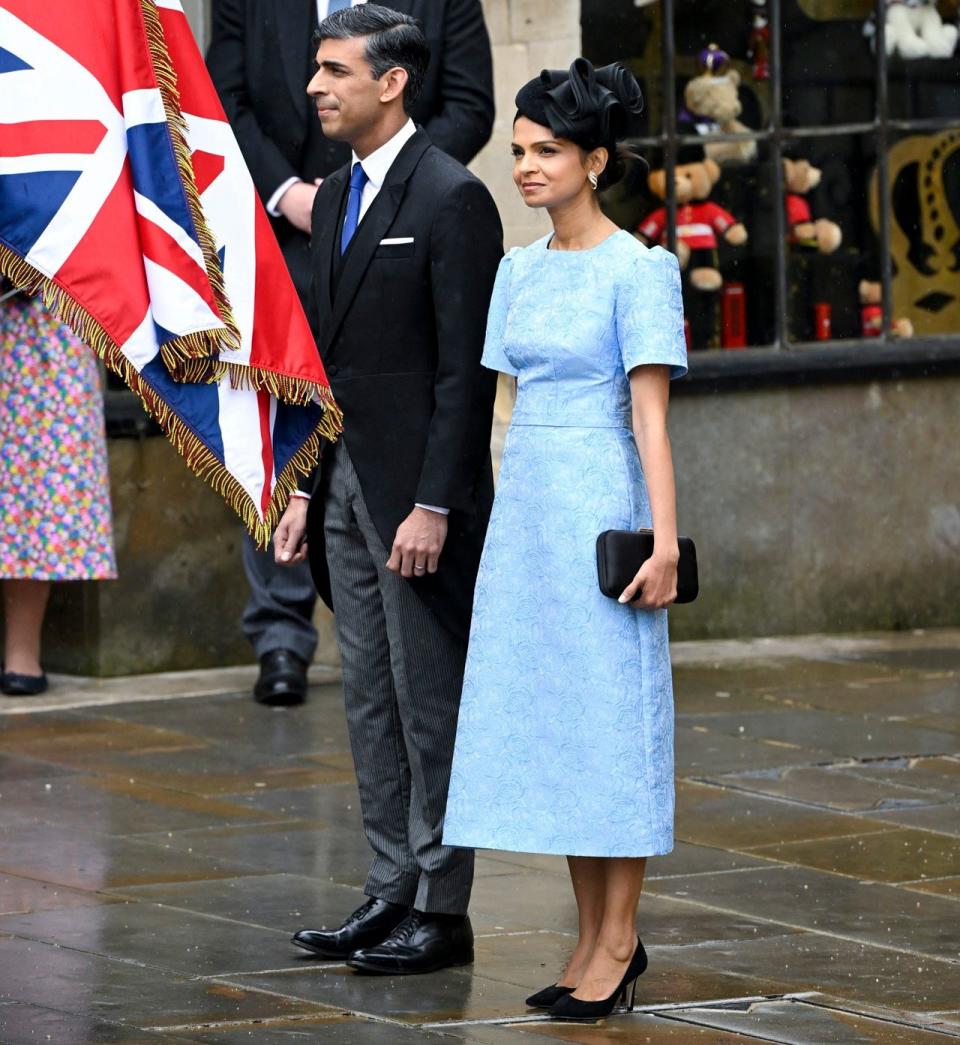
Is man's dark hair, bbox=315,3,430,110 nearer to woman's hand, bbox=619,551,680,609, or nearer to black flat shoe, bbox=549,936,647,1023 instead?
woman's hand, bbox=619,551,680,609

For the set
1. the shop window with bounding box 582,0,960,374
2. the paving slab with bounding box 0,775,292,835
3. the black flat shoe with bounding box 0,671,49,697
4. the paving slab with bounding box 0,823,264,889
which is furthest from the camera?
the shop window with bounding box 582,0,960,374

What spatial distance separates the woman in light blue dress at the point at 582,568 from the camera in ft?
17.1

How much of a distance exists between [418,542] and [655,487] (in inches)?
24.8

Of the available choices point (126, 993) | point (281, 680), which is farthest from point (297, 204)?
point (126, 993)

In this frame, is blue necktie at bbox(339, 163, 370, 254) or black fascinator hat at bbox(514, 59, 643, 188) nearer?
black fascinator hat at bbox(514, 59, 643, 188)

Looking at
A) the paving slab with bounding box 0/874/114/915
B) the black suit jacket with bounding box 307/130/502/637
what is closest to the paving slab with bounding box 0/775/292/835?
the paving slab with bounding box 0/874/114/915

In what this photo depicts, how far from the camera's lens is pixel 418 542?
18.3 feet

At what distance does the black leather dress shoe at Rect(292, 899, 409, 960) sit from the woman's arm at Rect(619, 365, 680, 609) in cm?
103

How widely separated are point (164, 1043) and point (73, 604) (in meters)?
4.77

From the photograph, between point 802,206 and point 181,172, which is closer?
point 181,172

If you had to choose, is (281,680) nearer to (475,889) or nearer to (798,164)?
(475,889)

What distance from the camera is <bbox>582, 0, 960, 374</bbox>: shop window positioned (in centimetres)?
1036

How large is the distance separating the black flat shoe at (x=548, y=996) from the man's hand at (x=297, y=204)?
3692 mm

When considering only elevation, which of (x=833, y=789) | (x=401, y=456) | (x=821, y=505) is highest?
(x=401, y=456)
